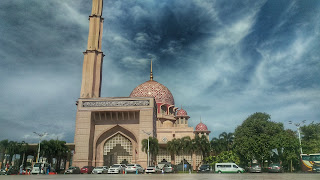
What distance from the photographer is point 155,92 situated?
5403cm

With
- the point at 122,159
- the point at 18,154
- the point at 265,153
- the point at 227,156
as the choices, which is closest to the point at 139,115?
the point at 122,159

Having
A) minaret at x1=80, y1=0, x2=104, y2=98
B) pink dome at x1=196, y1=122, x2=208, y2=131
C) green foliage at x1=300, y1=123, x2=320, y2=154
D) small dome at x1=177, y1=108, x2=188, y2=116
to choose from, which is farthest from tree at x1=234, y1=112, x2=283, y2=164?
minaret at x1=80, y1=0, x2=104, y2=98

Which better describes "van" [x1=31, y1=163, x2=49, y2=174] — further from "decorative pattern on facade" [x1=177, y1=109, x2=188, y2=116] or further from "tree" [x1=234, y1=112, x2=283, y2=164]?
"decorative pattern on facade" [x1=177, y1=109, x2=188, y2=116]

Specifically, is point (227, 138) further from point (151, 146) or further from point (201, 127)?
point (151, 146)

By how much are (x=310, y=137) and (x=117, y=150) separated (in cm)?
2923

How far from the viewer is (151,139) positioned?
35.8 m

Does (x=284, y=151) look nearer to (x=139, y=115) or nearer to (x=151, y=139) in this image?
(x=151, y=139)

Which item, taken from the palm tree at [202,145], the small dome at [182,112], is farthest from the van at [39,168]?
the small dome at [182,112]

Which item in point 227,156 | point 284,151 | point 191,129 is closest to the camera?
point 284,151

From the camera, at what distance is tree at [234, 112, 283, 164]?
1272 inches

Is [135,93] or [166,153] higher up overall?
[135,93]

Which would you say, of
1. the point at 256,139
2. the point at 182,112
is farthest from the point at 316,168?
the point at 182,112

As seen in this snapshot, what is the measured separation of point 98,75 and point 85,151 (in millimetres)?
13035

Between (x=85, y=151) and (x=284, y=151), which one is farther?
(x=85, y=151)
